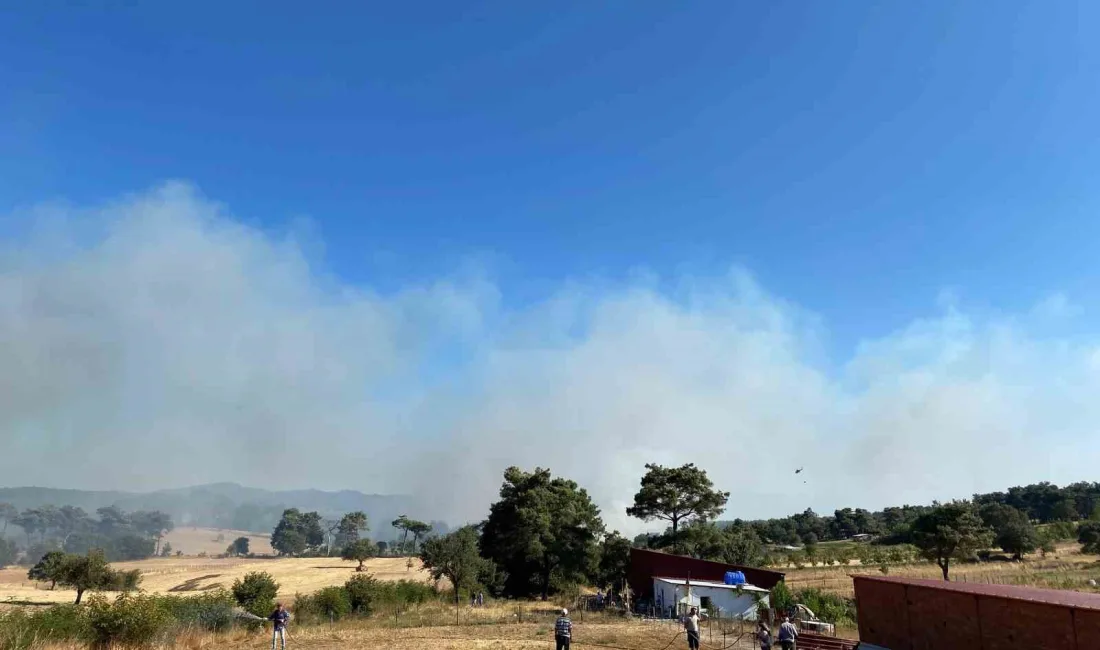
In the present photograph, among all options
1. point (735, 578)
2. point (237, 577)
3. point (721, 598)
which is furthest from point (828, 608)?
point (237, 577)

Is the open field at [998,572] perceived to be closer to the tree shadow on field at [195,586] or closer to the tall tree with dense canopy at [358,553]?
the tree shadow on field at [195,586]

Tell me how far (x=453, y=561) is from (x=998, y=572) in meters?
53.1

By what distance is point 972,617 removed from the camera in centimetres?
2367

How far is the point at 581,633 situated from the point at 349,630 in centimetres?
1349

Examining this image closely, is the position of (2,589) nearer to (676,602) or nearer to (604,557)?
(604,557)

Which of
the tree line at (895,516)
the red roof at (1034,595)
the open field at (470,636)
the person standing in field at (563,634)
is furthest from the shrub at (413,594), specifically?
the tree line at (895,516)

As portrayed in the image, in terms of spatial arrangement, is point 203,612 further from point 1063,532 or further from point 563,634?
point 1063,532

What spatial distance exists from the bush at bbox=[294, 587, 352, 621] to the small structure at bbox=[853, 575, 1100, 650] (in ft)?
109

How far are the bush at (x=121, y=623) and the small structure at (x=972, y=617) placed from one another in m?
32.6

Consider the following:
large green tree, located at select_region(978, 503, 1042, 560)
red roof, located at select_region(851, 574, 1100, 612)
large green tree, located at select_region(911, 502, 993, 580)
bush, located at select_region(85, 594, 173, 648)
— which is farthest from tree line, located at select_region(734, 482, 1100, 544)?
bush, located at select_region(85, 594, 173, 648)

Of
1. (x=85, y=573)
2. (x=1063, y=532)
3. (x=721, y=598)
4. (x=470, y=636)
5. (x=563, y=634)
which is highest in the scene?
(x=563, y=634)

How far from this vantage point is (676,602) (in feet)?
146

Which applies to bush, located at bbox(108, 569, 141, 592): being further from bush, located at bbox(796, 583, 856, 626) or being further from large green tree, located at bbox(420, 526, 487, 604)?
bush, located at bbox(796, 583, 856, 626)

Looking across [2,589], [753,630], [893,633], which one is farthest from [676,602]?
[2,589]
